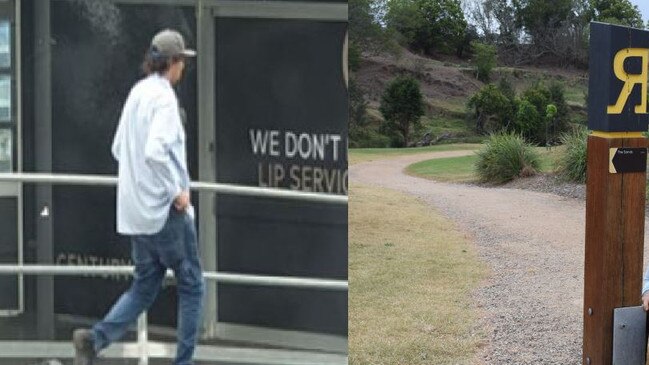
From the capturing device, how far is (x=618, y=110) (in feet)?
14.3

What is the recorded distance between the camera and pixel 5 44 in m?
2.52

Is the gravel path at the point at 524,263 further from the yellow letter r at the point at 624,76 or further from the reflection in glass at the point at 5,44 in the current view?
the reflection in glass at the point at 5,44

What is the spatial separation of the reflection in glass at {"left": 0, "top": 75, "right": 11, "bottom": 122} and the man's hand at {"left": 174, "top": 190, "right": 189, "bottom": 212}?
0.55 m

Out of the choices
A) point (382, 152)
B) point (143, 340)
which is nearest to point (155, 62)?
point (143, 340)

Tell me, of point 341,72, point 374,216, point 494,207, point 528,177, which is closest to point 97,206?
point 341,72

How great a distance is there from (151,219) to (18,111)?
50cm

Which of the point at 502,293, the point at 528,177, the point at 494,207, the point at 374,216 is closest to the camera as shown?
the point at 502,293

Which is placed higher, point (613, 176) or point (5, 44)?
point (5, 44)

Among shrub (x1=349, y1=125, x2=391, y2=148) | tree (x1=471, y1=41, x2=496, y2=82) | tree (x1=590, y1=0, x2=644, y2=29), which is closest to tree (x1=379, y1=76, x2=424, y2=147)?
shrub (x1=349, y1=125, x2=391, y2=148)

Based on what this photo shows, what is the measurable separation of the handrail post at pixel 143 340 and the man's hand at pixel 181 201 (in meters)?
0.37

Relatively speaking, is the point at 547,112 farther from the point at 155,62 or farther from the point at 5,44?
the point at 5,44

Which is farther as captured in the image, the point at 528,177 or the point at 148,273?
the point at 528,177

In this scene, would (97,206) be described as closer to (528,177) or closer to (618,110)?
(618,110)

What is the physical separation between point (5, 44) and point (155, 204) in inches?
25.0
